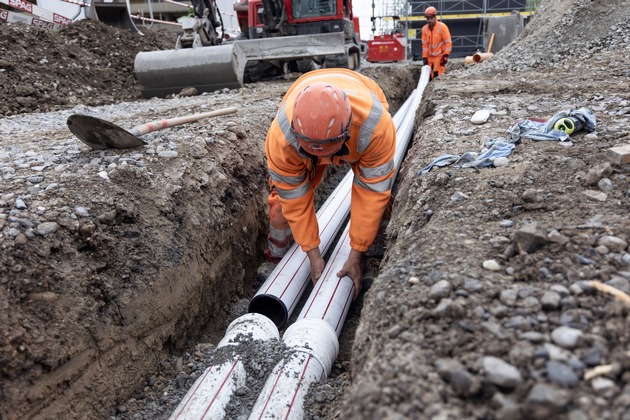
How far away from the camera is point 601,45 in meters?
8.13

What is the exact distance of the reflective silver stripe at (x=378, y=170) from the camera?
3.50 m

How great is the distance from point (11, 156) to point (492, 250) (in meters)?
4.10

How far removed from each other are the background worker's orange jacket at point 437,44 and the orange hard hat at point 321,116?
921cm

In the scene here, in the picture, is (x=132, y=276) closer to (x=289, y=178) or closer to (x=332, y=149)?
(x=289, y=178)

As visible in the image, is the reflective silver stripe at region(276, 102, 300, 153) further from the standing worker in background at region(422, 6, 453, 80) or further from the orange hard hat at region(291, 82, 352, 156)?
the standing worker in background at region(422, 6, 453, 80)

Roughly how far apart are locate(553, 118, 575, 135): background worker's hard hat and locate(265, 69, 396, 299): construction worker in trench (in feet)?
4.62

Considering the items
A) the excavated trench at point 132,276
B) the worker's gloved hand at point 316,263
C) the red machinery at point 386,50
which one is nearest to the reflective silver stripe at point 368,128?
the worker's gloved hand at point 316,263

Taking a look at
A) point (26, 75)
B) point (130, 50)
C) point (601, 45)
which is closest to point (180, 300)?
point (26, 75)

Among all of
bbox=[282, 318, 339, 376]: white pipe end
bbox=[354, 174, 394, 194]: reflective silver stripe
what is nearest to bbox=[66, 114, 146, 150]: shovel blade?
bbox=[354, 174, 394, 194]: reflective silver stripe

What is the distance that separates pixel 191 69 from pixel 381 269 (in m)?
6.99

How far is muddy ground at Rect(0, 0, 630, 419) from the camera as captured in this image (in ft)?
5.53

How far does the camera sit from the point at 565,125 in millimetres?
4020

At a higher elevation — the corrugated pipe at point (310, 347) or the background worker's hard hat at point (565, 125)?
the background worker's hard hat at point (565, 125)

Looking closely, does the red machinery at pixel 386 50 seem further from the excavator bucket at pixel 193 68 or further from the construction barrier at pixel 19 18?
the construction barrier at pixel 19 18
